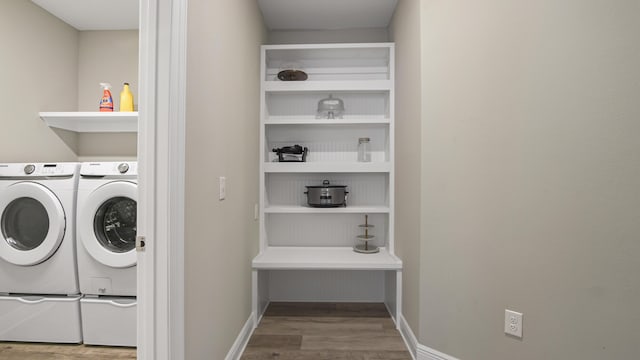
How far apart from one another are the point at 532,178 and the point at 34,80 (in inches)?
140

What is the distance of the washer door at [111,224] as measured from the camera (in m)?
2.15

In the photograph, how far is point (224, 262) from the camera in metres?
1.78

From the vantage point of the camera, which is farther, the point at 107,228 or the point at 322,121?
the point at 322,121

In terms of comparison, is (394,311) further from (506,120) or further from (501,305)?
(506,120)

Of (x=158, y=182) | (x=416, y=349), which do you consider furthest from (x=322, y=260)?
(x=158, y=182)

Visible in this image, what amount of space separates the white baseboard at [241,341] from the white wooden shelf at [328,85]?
1.82 meters

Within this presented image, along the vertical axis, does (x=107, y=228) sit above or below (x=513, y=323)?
above

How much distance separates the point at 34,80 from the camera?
262cm

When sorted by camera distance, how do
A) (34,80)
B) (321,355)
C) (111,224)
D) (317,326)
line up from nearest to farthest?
(321,355) < (111,224) < (317,326) < (34,80)

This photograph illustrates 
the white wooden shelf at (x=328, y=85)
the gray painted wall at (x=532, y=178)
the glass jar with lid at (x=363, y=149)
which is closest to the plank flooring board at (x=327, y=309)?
the gray painted wall at (x=532, y=178)

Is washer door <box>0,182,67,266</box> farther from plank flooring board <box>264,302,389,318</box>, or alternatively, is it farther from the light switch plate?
plank flooring board <box>264,302,389,318</box>

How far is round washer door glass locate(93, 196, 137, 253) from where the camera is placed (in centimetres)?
223

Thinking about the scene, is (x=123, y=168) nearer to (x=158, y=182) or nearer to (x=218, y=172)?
(x=218, y=172)

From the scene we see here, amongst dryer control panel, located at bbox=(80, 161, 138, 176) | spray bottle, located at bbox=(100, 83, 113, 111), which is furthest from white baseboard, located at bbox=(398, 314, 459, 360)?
spray bottle, located at bbox=(100, 83, 113, 111)
